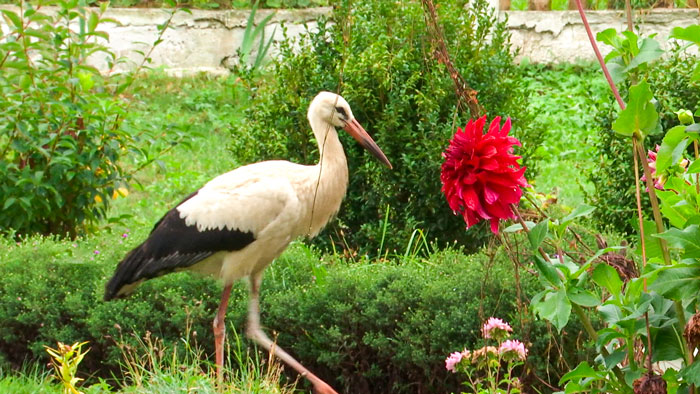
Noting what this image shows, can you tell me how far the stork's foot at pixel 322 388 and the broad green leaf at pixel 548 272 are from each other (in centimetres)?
226

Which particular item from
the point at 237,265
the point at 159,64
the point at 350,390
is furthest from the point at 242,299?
the point at 159,64

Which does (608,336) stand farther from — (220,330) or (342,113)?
(342,113)

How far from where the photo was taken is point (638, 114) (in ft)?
6.86

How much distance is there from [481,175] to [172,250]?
2.77 metres

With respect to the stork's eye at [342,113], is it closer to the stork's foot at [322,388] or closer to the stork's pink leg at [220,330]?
the stork's pink leg at [220,330]

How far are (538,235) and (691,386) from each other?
17.7 inches

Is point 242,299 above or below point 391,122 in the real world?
below

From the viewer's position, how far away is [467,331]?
13.6 feet

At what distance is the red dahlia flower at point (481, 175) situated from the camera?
81.0 inches

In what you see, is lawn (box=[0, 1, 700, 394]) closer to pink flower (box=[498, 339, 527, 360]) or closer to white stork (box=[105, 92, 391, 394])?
pink flower (box=[498, 339, 527, 360])

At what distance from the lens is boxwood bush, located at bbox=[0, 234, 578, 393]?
13.9 feet

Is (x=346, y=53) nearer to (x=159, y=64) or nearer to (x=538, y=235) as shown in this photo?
(x=538, y=235)

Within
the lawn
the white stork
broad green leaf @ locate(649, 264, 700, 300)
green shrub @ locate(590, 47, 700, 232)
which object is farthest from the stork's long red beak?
broad green leaf @ locate(649, 264, 700, 300)

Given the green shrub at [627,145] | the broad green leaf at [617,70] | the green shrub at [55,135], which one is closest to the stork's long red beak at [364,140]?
the green shrub at [627,145]
